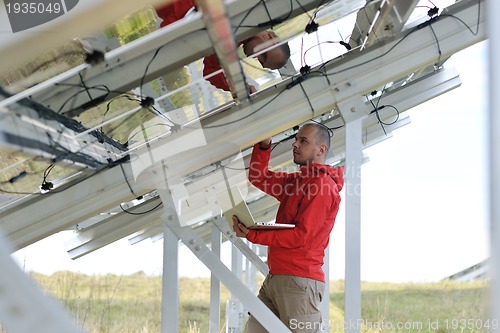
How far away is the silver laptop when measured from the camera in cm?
338

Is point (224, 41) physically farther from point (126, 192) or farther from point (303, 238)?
point (303, 238)

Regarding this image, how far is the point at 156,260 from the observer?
14.1 meters

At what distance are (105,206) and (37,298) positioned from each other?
1.93 meters

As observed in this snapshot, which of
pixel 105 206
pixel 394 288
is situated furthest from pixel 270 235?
pixel 394 288

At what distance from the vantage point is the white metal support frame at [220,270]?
134 inches

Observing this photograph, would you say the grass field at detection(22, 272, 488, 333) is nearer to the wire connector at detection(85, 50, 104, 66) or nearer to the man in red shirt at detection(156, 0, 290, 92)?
the man in red shirt at detection(156, 0, 290, 92)

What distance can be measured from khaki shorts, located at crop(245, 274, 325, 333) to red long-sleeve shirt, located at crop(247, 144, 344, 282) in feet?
0.12

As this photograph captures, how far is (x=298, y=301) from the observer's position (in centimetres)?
347

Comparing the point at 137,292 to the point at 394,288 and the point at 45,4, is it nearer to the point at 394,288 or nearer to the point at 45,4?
the point at 394,288

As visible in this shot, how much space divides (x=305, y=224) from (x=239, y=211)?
1.21 feet

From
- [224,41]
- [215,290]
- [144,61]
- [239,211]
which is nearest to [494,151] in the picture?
[224,41]

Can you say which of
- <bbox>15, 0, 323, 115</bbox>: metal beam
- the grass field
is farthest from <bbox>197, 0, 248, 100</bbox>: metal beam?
the grass field
